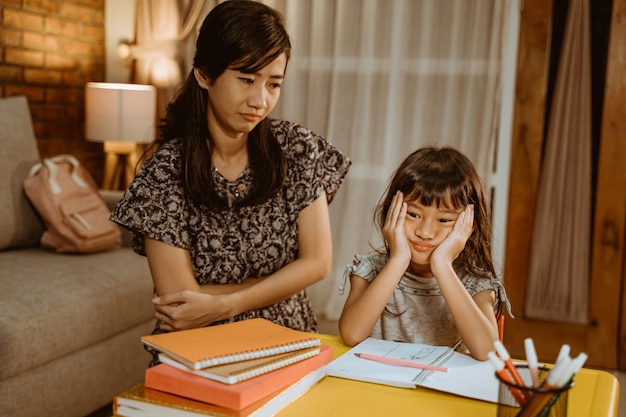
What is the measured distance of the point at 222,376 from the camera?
37.4 inches

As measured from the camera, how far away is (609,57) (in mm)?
3109

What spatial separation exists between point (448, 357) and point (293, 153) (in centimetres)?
65

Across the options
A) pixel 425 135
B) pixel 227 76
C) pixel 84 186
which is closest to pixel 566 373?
pixel 227 76

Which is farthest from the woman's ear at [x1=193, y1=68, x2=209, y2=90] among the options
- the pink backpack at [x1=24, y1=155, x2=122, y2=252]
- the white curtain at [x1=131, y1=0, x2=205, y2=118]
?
the white curtain at [x1=131, y1=0, x2=205, y2=118]

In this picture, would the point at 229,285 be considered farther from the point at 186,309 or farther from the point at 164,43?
the point at 164,43

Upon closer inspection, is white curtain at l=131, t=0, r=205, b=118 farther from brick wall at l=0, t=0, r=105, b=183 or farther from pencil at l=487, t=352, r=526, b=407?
pencil at l=487, t=352, r=526, b=407

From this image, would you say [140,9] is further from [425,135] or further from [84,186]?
[425,135]

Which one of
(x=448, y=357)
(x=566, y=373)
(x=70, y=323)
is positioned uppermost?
(x=566, y=373)

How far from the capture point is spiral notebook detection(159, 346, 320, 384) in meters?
0.96

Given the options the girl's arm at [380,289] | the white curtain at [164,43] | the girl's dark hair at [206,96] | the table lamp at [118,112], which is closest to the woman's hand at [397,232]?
the girl's arm at [380,289]

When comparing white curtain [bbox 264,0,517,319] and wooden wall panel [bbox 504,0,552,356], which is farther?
white curtain [bbox 264,0,517,319]

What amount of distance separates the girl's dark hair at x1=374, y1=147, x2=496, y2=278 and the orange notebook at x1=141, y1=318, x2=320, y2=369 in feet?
1.53

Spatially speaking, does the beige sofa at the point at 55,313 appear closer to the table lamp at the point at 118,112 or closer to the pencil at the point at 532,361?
the table lamp at the point at 118,112

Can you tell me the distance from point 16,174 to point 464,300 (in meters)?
2.02
